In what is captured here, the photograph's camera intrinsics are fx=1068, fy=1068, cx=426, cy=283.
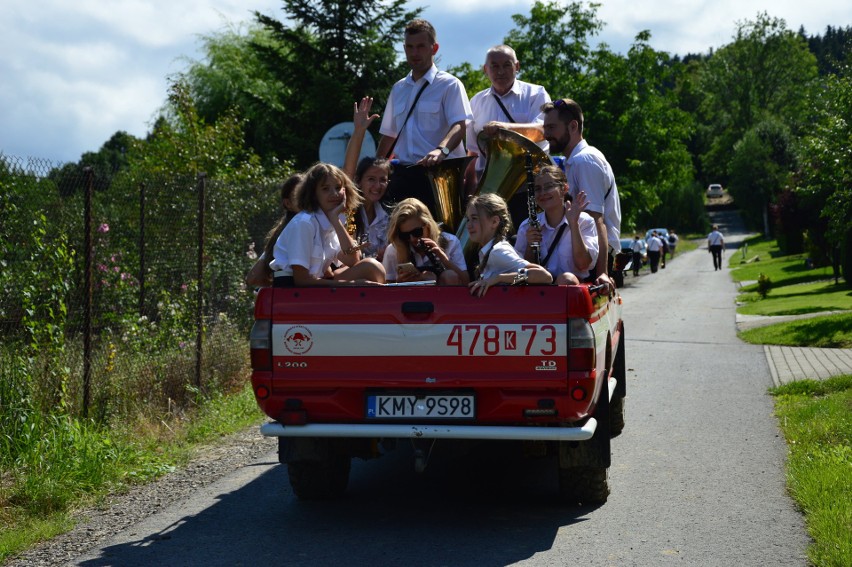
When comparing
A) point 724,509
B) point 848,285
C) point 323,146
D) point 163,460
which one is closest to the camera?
point 724,509

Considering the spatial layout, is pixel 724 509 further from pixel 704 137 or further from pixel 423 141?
pixel 704 137

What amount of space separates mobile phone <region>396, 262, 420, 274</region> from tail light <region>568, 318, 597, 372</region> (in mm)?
1401

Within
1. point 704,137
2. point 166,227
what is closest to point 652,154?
point 166,227

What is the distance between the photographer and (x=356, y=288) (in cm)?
612

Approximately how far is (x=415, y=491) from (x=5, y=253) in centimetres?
340

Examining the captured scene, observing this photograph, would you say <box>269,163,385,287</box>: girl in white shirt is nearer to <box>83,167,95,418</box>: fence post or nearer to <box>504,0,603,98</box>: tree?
<box>83,167,95,418</box>: fence post

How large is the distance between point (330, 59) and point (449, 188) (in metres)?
16.5

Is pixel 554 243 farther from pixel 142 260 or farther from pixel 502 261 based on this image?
pixel 142 260

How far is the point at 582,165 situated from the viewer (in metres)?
7.70

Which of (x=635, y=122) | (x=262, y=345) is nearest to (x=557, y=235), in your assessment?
(x=262, y=345)

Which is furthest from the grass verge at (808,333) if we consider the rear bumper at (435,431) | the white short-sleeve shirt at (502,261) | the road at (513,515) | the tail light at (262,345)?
the tail light at (262,345)

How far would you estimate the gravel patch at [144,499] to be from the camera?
5.79 metres

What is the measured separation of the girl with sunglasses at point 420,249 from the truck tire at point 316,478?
4.18ft

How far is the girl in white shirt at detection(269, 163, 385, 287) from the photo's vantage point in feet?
21.3
